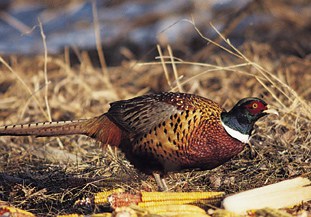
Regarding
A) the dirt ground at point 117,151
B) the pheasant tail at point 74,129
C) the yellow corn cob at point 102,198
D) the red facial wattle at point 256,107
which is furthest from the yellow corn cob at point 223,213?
the pheasant tail at point 74,129

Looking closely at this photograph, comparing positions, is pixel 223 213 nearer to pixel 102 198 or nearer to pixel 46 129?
pixel 102 198

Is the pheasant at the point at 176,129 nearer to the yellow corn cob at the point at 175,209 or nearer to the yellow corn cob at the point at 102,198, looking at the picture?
the yellow corn cob at the point at 102,198

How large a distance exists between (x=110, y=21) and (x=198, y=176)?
7.93m

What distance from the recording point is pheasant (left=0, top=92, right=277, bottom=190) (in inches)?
167

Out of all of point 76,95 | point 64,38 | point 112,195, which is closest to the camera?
point 112,195

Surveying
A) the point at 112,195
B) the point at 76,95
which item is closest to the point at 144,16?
the point at 76,95

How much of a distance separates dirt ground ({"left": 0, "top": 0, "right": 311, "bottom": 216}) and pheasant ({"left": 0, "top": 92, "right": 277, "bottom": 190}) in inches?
10.1

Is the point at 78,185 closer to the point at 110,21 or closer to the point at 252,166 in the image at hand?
the point at 252,166

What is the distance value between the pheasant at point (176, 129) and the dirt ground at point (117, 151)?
0.26 metres

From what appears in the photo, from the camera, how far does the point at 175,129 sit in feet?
14.0

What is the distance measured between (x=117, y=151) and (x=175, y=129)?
3.86ft

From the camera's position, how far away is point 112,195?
12.3ft

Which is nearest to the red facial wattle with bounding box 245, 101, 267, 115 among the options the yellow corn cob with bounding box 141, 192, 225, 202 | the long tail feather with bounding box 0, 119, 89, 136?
the yellow corn cob with bounding box 141, 192, 225, 202

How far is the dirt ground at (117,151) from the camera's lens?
4.47m
